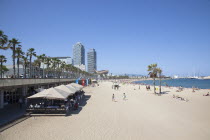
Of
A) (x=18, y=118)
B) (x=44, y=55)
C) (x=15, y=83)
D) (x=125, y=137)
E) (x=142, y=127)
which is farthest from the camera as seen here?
(x=44, y=55)

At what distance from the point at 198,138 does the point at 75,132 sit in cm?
670

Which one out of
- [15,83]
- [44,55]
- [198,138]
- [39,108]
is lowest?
[198,138]

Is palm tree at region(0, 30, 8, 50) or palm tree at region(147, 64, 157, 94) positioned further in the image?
palm tree at region(147, 64, 157, 94)

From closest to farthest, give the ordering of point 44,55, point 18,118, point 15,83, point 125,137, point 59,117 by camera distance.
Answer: point 125,137 < point 18,118 < point 59,117 < point 15,83 < point 44,55

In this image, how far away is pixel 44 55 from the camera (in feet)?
137

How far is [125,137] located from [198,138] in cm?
400

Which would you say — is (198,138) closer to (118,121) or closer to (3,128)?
(118,121)

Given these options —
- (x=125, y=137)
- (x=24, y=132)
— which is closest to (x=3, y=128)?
(x=24, y=132)

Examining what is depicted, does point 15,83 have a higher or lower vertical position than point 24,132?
higher

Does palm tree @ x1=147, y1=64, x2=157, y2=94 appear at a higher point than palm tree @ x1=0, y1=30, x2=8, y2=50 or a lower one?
lower

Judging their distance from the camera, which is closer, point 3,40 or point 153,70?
point 3,40

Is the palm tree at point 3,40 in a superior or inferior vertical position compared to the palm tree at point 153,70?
superior

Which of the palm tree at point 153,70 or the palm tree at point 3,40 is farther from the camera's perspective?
the palm tree at point 153,70

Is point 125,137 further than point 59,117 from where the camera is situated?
No
